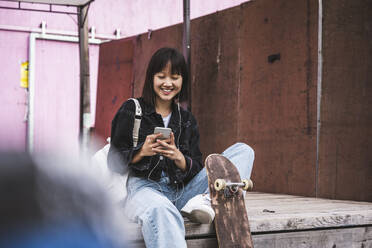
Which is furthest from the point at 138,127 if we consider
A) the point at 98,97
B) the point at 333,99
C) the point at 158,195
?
the point at 98,97

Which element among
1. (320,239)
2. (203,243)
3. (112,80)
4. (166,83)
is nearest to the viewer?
(203,243)

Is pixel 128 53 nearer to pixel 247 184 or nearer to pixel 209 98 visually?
pixel 209 98

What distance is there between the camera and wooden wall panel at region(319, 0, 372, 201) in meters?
3.80

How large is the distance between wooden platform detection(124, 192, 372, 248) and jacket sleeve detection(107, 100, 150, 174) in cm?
42

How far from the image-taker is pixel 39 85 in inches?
356

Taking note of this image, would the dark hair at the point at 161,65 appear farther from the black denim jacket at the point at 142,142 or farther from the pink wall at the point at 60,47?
the pink wall at the point at 60,47

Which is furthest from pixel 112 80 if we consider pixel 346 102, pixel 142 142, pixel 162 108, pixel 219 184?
pixel 219 184

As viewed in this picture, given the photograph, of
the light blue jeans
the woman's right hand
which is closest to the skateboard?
the light blue jeans

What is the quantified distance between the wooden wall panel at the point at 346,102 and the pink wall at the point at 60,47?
16.8 ft

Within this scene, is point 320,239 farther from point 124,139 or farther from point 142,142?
point 124,139

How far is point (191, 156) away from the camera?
2826mm

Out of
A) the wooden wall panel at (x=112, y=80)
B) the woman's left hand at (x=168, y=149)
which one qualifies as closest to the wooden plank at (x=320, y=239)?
the woman's left hand at (x=168, y=149)

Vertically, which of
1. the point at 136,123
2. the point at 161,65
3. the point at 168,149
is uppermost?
the point at 161,65

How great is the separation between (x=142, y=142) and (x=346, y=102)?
191 centimetres
